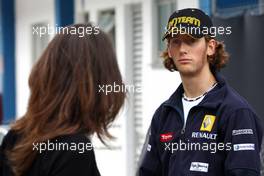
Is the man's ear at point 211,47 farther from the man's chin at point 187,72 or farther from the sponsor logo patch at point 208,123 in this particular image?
the sponsor logo patch at point 208,123

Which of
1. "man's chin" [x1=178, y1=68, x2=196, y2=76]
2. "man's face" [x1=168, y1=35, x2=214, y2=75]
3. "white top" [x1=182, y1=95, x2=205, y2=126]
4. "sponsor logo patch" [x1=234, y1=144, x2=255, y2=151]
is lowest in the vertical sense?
"sponsor logo patch" [x1=234, y1=144, x2=255, y2=151]

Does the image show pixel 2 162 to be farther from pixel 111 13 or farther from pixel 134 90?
pixel 111 13

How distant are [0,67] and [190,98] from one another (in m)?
9.98

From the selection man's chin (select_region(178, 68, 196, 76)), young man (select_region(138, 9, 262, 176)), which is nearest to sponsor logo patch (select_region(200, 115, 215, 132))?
young man (select_region(138, 9, 262, 176))

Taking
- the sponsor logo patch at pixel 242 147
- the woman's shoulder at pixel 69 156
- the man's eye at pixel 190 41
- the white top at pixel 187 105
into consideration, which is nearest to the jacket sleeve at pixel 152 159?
the white top at pixel 187 105

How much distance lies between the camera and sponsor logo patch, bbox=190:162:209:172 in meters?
2.86

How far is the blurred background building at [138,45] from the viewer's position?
5242 mm

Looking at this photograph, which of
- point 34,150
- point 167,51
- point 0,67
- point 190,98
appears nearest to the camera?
point 34,150

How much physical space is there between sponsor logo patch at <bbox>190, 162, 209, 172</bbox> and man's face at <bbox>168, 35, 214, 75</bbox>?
0.46 metres

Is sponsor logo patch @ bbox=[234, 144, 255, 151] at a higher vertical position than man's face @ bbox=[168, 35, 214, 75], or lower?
lower

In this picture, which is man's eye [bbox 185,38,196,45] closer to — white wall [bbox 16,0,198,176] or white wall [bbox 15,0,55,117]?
white wall [bbox 16,0,198,176]

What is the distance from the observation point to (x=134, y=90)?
811cm

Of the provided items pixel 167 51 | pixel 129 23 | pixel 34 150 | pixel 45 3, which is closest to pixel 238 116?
pixel 167 51

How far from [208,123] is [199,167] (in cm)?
21
